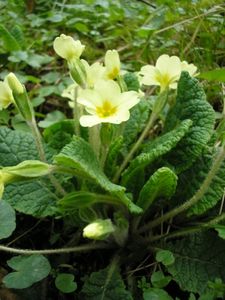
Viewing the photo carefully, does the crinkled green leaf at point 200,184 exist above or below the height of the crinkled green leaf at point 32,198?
above

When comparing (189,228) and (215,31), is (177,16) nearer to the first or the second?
(215,31)

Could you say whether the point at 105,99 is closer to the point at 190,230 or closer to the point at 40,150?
the point at 40,150

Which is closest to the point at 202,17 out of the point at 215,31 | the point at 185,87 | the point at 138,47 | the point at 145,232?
the point at 215,31

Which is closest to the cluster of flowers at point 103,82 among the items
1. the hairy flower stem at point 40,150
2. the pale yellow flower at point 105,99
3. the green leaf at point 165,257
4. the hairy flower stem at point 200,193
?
the pale yellow flower at point 105,99

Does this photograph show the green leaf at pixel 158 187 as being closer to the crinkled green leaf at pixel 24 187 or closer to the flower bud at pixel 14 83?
the crinkled green leaf at pixel 24 187

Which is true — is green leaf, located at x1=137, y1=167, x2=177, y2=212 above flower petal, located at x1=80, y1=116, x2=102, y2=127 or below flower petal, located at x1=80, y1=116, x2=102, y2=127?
below

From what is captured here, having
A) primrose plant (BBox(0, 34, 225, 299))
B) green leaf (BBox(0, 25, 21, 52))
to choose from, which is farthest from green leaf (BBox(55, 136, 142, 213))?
green leaf (BBox(0, 25, 21, 52))

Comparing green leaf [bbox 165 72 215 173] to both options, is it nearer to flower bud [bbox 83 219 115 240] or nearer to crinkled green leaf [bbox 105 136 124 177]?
crinkled green leaf [bbox 105 136 124 177]
